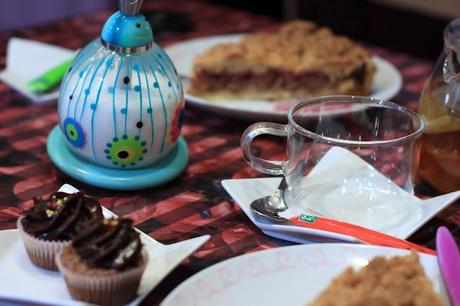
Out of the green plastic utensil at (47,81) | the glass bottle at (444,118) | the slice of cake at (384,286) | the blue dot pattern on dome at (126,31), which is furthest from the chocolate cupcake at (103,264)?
the green plastic utensil at (47,81)

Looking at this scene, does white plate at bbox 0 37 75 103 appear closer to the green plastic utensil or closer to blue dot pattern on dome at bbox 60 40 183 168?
the green plastic utensil

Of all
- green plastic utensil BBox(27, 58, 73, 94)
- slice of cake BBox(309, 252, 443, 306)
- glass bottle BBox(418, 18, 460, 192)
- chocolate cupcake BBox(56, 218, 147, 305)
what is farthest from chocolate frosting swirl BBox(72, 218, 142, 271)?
green plastic utensil BBox(27, 58, 73, 94)

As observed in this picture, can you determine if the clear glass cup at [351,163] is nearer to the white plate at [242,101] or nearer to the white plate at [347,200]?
the white plate at [347,200]

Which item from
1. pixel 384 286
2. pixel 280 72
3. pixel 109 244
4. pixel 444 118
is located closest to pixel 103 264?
pixel 109 244

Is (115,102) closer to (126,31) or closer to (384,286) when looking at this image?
(126,31)

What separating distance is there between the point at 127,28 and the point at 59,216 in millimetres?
317

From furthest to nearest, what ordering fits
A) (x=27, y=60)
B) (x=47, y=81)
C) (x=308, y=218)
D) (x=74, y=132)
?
(x=27, y=60), (x=47, y=81), (x=74, y=132), (x=308, y=218)

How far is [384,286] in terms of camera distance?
2.63ft

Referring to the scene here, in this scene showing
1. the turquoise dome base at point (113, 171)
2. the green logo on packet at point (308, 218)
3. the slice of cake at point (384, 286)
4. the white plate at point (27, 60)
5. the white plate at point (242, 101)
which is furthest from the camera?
the white plate at point (27, 60)

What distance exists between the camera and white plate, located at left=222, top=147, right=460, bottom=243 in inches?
39.6

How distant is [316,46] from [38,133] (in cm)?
63

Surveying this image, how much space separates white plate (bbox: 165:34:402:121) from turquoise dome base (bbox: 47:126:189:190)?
0.68 feet

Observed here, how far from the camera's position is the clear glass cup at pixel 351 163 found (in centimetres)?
104

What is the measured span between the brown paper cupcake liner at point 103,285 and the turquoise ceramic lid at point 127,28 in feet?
1.23
